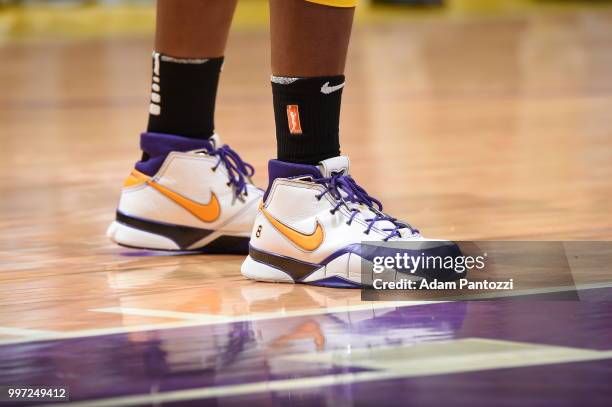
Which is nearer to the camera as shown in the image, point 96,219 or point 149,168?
point 149,168

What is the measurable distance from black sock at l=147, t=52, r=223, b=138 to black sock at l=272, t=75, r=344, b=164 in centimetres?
25

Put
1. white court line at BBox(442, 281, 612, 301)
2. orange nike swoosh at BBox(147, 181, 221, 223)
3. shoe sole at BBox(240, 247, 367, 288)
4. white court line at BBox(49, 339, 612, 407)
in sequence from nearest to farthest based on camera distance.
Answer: white court line at BBox(49, 339, 612, 407) < white court line at BBox(442, 281, 612, 301) < shoe sole at BBox(240, 247, 367, 288) < orange nike swoosh at BBox(147, 181, 221, 223)

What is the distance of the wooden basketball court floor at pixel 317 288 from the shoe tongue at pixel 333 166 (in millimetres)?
142

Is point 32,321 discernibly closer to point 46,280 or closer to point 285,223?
point 46,280

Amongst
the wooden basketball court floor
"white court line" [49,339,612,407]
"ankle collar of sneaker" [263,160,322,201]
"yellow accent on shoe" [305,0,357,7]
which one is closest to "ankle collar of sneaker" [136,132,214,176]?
the wooden basketball court floor

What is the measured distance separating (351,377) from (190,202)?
29.0 inches

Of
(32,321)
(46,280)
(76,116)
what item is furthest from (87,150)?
(32,321)

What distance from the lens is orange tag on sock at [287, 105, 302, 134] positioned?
158 centimetres

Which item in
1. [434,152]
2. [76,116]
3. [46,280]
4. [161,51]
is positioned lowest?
[76,116]

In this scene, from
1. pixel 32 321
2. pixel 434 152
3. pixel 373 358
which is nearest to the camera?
pixel 373 358

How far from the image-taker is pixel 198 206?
5.87 ft

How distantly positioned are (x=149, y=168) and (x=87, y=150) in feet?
3.79

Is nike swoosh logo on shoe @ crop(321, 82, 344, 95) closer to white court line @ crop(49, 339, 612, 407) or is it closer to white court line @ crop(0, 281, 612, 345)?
white court line @ crop(0, 281, 612, 345)

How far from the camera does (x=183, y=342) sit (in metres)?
1.24
